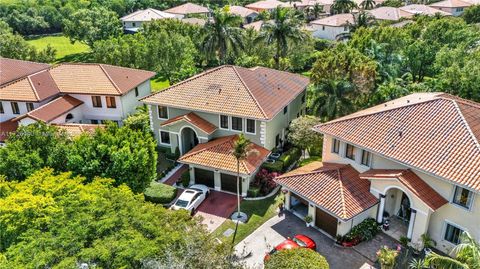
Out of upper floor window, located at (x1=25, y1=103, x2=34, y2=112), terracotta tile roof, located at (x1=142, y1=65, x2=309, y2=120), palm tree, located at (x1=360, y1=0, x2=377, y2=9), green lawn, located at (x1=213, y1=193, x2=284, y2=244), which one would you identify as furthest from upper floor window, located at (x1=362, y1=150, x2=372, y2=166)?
palm tree, located at (x1=360, y1=0, x2=377, y2=9)

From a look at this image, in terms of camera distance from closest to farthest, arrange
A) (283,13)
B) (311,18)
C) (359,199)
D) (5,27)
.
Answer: (359,199)
(283,13)
(5,27)
(311,18)

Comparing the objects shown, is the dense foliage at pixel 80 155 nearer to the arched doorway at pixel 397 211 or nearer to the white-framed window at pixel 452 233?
the arched doorway at pixel 397 211

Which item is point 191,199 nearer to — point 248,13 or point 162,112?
point 162,112

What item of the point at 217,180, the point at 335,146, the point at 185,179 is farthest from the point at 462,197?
the point at 185,179

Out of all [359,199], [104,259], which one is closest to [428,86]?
[359,199]

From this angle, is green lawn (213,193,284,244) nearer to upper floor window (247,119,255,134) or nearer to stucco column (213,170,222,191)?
stucco column (213,170,222,191)

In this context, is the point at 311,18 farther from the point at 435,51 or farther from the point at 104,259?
the point at 104,259
